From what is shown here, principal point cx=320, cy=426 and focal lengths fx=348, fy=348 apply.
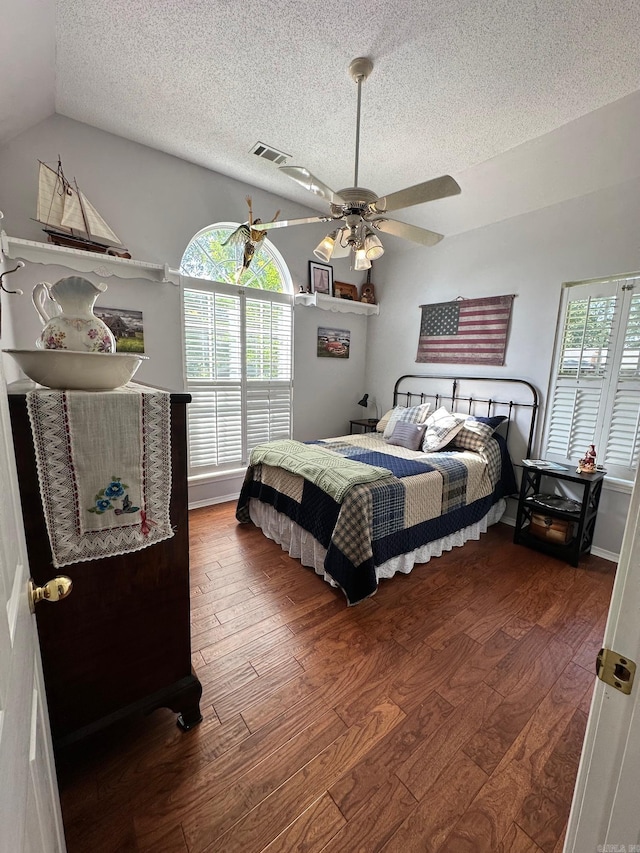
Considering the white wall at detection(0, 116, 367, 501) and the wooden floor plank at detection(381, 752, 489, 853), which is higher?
the white wall at detection(0, 116, 367, 501)

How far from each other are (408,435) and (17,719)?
323 cm

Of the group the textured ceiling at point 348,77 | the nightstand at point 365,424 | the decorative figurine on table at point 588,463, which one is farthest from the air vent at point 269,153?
the decorative figurine on table at point 588,463

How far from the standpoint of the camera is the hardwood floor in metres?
1.12

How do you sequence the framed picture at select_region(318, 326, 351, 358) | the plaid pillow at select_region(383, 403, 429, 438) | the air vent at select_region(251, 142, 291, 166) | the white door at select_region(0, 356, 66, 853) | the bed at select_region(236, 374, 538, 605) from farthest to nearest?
the framed picture at select_region(318, 326, 351, 358), the plaid pillow at select_region(383, 403, 429, 438), the air vent at select_region(251, 142, 291, 166), the bed at select_region(236, 374, 538, 605), the white door at select_region(0, 356, 66, 853)

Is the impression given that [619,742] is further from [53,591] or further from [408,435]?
[408,435]

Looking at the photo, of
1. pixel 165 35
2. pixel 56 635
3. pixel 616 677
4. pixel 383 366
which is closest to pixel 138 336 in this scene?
pixel 165 35

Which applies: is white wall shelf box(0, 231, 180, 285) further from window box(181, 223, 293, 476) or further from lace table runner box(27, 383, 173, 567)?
lace table runner box(27, 383, 173, 567)

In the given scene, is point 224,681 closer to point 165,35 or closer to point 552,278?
point 165,35

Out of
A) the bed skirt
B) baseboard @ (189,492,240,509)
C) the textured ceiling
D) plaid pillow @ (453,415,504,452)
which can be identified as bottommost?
baseboard @ (189,492,240,509)

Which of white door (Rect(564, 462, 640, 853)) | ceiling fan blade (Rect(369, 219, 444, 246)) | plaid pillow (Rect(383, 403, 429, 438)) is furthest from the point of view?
plaid pillow (Rect(383, 403, 429, 438))

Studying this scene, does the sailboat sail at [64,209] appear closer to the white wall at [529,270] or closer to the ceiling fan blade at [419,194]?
the ceiling fan blade at [419,194]

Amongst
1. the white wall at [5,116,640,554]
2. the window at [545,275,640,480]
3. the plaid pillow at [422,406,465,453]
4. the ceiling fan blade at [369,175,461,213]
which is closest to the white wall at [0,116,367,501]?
the white wall at [5,116,640,554]

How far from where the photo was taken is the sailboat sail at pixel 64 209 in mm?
2219

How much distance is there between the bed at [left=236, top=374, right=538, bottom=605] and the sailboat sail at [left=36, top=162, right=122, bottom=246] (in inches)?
80.3
